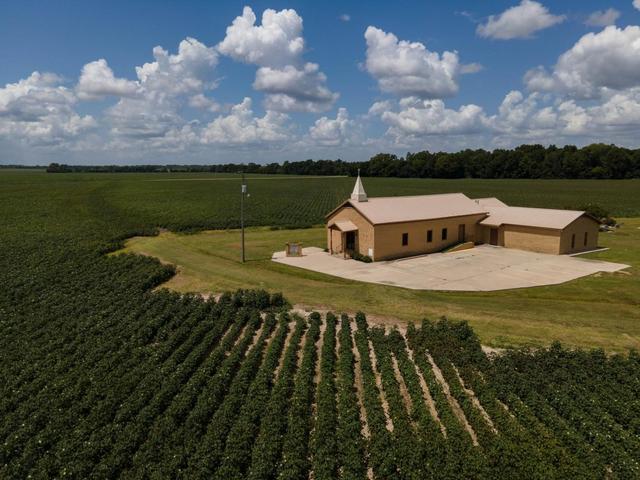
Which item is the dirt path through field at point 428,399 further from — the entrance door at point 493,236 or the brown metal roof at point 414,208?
the entrance door at point 493,236

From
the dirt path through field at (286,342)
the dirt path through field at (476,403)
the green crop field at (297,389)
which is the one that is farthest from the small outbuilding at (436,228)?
the dirt path through field at (476,403)

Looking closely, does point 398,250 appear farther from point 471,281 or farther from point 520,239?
point 520,239

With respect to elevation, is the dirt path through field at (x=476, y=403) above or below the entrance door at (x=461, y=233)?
below

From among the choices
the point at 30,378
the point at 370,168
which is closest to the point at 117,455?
the point at 30,378

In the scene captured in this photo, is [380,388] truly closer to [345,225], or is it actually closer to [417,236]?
[345,225]

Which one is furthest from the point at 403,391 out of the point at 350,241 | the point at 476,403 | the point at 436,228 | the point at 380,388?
the point at 436,228

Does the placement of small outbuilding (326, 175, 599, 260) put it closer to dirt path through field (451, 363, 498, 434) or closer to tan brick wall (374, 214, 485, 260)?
tan brick wall (374, 214, 485, 260)

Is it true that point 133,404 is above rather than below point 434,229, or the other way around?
below
